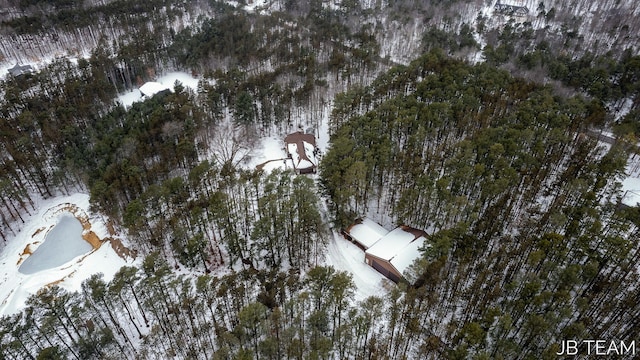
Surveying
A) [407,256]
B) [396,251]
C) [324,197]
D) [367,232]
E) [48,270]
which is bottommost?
[48,270]

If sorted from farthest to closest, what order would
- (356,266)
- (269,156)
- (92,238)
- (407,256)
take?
(269,156) < (92,238) < (356,266) < (407,256)

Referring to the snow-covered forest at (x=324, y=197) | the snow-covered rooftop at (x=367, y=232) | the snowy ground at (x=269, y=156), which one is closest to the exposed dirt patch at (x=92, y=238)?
the snow-covered forest at (x=324, y=197)

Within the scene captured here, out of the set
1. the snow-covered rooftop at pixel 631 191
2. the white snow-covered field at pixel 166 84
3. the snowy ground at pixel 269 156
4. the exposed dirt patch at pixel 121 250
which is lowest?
the exposed dirt patch at pixel 121 250

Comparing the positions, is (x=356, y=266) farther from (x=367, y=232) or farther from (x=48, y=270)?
(x=48, y=270)

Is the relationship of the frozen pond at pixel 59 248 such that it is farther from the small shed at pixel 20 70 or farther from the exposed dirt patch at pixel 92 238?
the small shed at pixel 20 70

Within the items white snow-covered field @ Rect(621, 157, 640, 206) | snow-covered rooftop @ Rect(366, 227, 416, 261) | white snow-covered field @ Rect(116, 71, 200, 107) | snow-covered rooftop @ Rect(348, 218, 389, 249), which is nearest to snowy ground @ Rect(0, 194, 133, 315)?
snow-covered rooftop @ Rect(348, 218, 389, 249)

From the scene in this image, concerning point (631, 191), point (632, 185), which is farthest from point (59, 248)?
point (632, 185)

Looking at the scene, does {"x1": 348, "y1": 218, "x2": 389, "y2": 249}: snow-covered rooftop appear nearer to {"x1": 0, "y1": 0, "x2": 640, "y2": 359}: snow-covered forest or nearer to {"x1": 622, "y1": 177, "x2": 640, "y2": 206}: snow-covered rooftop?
{"x1": 0, "y1": 0, "x2": 640, "y2": 359}: snow-covered forest
